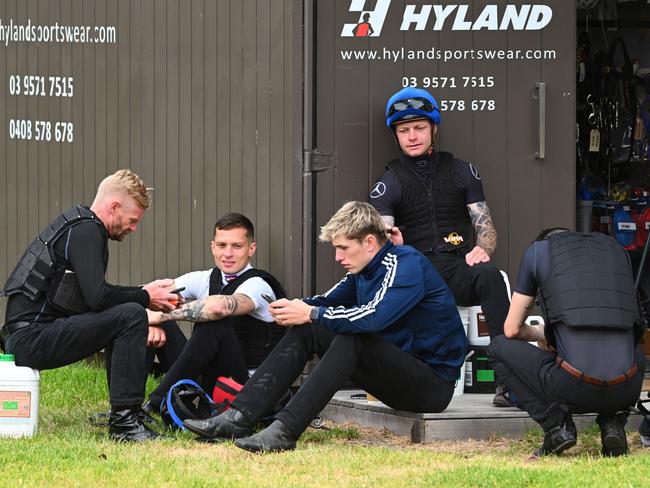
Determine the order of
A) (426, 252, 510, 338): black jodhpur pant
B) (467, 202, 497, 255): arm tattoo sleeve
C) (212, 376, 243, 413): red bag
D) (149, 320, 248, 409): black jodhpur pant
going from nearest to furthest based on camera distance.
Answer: (212, 376, 243, 413): red bag, (149, 320, 248, 409): black jodhpur pant, (426, 252, 510, 338): black jodhpur pant, (467, 202, 497, 255): arm tattoo sleeve

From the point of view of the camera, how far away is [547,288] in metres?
6.55

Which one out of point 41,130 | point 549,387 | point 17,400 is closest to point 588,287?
point 549,387

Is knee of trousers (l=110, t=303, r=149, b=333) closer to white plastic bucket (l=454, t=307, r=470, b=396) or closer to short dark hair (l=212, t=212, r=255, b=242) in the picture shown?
short dark hair (l=212, t=212, r=255, b=242)

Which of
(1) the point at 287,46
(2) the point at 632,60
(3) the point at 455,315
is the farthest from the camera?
(2) the point at 632,60

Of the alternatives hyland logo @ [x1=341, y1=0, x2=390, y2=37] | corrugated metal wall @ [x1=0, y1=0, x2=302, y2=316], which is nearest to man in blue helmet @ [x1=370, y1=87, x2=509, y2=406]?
hyland logo @ [x1=341, y1=0, x2=390, y2=37]

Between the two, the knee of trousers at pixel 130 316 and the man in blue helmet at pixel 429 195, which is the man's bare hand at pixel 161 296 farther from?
the man in blue helmet at pixel 429 195

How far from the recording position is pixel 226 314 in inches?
304

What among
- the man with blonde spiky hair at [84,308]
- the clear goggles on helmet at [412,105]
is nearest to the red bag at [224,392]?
the man with blonde spiky hair at [84,308]

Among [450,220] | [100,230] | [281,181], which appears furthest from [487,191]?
[100,230]

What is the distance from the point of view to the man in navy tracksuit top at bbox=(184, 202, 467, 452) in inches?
262

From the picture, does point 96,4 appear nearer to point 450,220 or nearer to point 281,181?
point 281,181

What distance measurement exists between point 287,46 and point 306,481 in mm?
3263

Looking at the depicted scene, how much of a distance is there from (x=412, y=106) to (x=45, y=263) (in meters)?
2.34

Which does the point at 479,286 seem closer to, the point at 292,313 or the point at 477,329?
the point at 477,329
